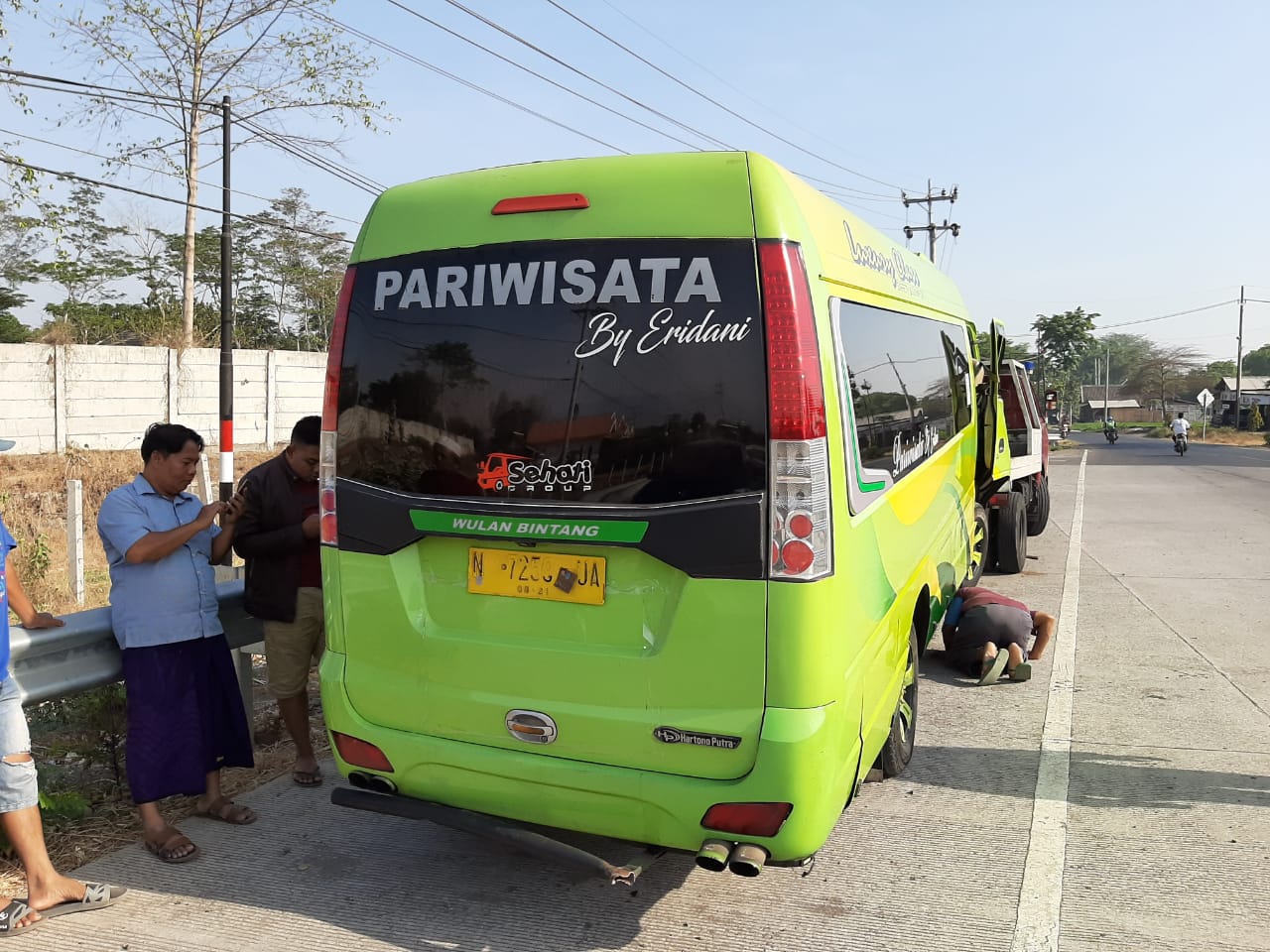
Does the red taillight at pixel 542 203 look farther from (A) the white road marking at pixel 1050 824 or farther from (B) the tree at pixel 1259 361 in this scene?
(B) the tree at pixel 1259 361

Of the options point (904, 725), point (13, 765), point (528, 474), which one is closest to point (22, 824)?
point (13, 765)

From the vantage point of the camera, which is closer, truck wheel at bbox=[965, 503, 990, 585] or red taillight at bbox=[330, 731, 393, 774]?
red taillight at bbox=[330, 731, 393, 774]

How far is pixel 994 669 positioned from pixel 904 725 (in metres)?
1.85

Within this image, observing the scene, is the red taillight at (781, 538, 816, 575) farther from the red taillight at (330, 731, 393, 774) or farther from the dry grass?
the dry grass

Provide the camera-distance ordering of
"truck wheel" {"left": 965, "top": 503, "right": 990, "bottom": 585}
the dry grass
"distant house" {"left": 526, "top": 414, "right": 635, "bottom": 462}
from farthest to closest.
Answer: "truck wheel" {"left": 965, "top": 503, "right": 990, "bottom": 585} → the dry grass → "distant house" {"left": 526, "top": 414, "right": 635, "bottom": 462}

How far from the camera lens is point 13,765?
348cm

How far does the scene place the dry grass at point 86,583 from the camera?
4.15m

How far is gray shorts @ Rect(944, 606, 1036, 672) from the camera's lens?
21.2 ft

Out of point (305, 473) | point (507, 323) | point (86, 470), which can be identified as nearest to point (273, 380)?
point (86, 470)

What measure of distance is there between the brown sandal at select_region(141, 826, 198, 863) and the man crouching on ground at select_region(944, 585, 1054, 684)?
4671 millimetres

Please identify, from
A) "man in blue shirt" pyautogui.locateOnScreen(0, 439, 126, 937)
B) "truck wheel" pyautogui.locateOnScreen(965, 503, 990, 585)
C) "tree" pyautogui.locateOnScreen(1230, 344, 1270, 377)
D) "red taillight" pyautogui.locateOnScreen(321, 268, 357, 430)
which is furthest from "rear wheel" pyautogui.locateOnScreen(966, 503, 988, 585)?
"tree" pyautogui.locateOnScreen(1230, 344, 1270, 377)

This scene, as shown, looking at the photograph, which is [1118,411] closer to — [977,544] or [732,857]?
[977,544]

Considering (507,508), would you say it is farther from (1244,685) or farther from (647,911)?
(1244,685)

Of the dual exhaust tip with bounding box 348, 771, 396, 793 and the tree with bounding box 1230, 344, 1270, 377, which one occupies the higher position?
the tree with bounding box 1230, 344, 1270, 377
